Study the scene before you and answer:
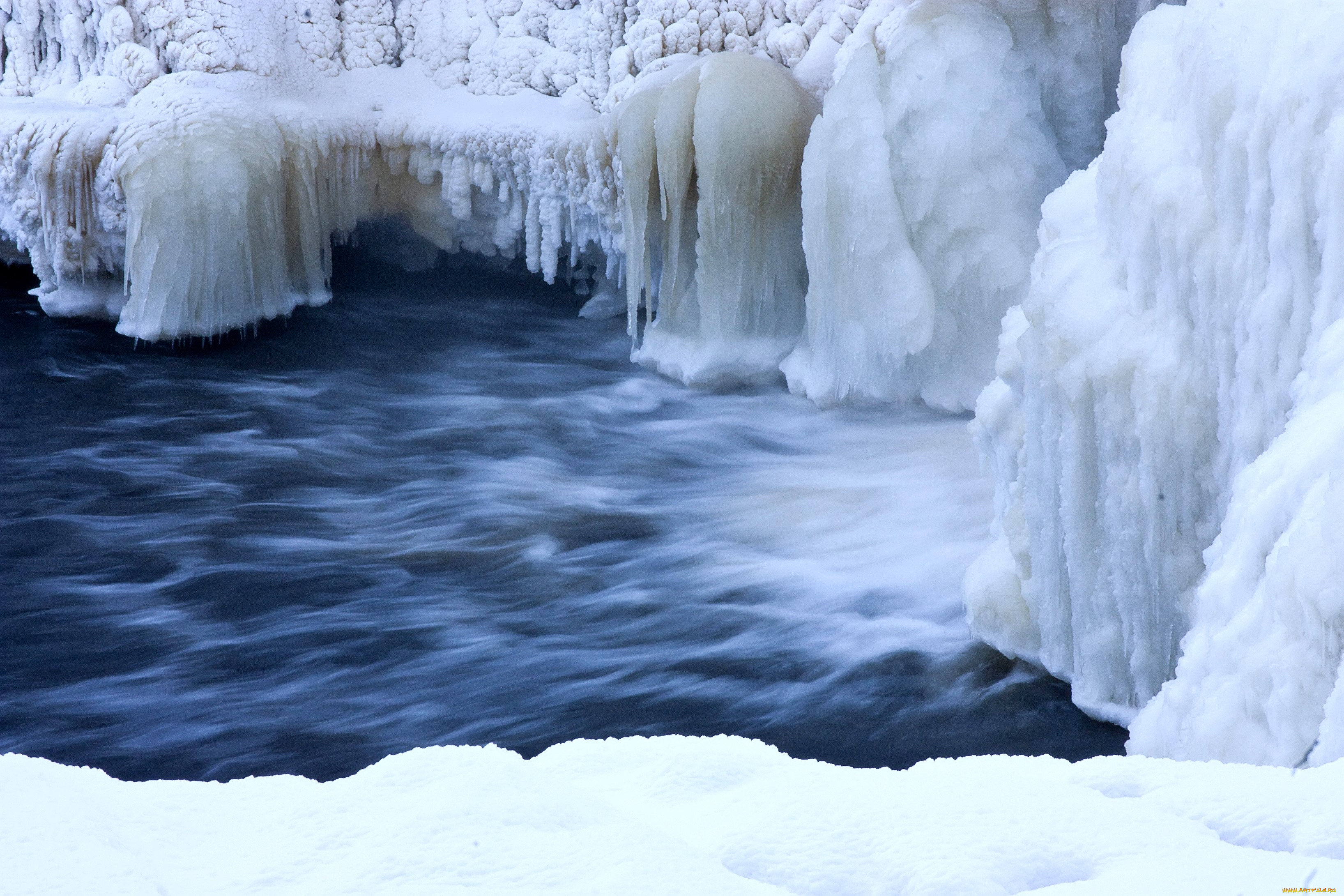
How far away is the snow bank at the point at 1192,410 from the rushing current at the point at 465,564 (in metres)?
0.46

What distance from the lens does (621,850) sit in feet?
4.22

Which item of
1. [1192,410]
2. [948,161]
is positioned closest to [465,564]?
[948,161]

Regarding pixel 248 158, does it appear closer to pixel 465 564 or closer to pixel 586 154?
pixel 586 154

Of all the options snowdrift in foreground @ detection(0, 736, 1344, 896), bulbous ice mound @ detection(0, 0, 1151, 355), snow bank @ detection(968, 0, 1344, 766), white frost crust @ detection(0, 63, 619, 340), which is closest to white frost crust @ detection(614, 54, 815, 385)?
bulbous ice mound @ detection(0, 0, 1151, 355)

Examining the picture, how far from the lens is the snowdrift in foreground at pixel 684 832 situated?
1.21 m

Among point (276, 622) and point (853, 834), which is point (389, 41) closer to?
point (276, 622)

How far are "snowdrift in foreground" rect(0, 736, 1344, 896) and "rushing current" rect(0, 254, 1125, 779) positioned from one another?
2.08m

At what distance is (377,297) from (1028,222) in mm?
5140

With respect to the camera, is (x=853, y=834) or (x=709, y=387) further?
(x=709, y=387)

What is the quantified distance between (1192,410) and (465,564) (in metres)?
3.10

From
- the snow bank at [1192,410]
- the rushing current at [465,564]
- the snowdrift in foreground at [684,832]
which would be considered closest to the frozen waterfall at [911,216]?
the snow bank at [1192,410]

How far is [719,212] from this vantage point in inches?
262

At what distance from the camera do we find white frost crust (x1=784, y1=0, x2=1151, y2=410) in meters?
5.82

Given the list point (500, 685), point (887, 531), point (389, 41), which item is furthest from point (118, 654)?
point (389, 41)
